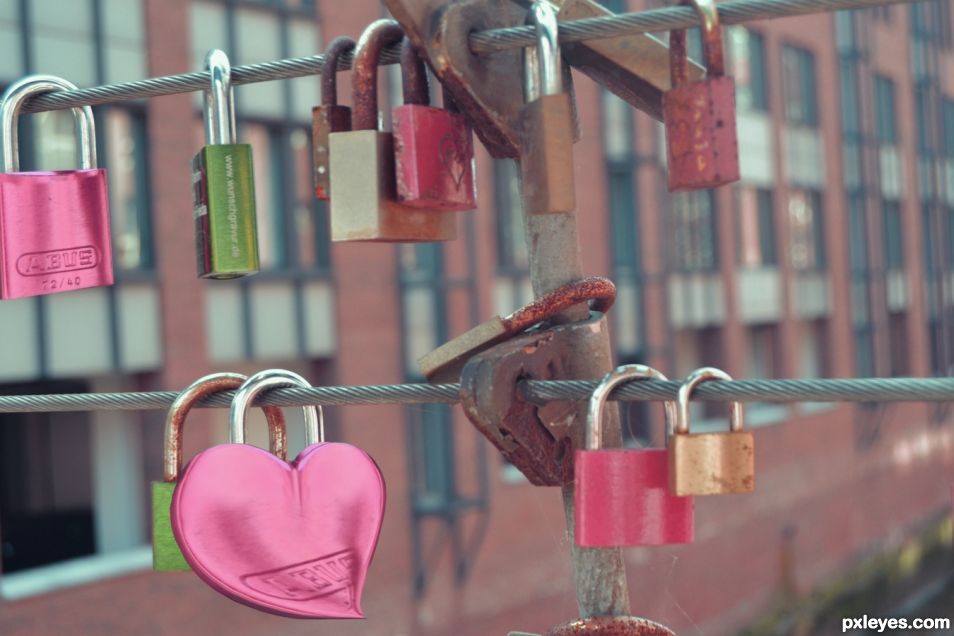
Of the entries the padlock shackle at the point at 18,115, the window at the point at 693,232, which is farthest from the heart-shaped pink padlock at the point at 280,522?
the window at the point at 693,232

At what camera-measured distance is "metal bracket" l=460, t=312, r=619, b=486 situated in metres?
1.85

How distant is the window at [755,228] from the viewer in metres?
24.7

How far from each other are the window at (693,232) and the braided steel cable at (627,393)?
19.6 metres

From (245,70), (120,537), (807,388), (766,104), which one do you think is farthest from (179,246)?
(766,104)

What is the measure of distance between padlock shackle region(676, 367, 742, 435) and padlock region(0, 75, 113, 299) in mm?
1354

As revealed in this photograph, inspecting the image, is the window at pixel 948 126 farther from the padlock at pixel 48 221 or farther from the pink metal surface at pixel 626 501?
the pink metal surface at pixel 626 501

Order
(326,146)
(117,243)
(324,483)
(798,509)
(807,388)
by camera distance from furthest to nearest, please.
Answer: (798,509) < (117,243) < (326,146) < (324,483) < (807,388)

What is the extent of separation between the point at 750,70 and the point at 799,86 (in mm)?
2456

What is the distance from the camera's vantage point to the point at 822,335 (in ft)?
91.7

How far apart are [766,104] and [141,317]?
1551cm

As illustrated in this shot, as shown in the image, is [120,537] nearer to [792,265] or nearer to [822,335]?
[792,265]

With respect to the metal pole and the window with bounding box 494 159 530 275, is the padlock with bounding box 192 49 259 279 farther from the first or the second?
the window with bounding box 494 159 530 275

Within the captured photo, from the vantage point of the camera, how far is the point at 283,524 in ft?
6.47

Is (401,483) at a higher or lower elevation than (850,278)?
lower
